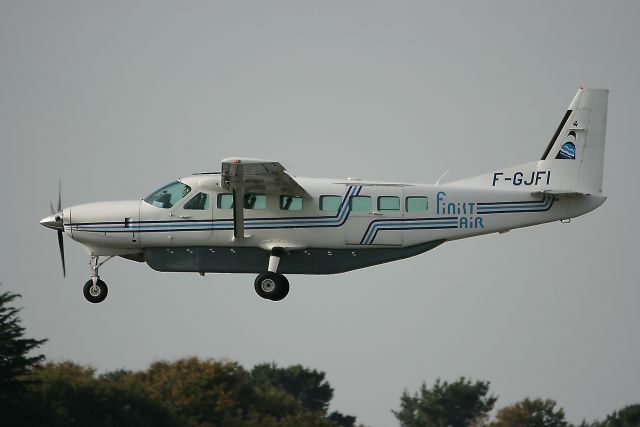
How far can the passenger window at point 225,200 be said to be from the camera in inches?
1598

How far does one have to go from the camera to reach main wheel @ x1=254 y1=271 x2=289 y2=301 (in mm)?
40500

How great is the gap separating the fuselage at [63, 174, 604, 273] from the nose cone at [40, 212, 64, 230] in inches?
82.0

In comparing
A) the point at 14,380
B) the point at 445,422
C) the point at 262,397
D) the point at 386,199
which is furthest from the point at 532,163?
the point at 445,422

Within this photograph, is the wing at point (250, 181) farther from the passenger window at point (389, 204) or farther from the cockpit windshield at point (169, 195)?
the passenger window at point (389, 204)

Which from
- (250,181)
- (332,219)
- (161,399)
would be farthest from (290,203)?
(161,399)

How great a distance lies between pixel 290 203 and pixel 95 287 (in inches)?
240

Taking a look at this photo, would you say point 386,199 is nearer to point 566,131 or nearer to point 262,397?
point 566,131

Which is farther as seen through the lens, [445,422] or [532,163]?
[445,422]

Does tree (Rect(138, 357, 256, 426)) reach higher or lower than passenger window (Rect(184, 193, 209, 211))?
higher

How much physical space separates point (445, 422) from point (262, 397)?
67.3 feet

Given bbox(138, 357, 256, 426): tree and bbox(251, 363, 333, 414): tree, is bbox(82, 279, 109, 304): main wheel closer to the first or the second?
bbox(138, 357, 256, 426): tree

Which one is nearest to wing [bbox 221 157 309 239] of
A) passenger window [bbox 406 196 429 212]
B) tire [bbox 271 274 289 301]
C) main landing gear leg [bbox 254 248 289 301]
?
main landing gear leg [bbox 254 248 289 301]

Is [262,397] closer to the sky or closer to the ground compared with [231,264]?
closer to the sky

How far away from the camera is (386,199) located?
132ft
